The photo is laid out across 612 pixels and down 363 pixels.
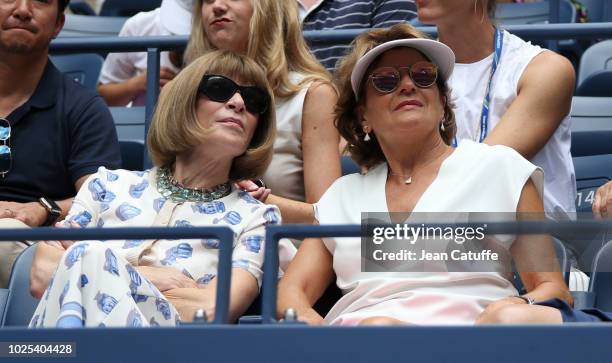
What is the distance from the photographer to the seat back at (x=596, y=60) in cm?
605

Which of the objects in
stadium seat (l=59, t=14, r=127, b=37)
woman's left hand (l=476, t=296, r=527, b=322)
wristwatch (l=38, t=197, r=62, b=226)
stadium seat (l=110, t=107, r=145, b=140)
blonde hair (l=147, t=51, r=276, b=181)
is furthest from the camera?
stadium seat (l=59, t=14, r=127, b=37)

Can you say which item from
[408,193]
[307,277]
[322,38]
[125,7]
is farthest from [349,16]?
[125,7]

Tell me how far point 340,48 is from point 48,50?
1165 mm

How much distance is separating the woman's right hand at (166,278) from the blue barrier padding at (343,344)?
519 millimetres

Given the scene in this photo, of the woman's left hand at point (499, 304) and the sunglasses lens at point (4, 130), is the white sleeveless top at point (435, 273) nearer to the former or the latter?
the woman's left hand at point (499, 304)

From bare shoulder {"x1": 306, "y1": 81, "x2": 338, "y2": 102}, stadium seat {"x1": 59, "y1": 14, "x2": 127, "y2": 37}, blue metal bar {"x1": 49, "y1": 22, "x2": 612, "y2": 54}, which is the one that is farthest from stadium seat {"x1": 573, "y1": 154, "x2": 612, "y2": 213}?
stadium seat {"x1": 59, "y1": 14, "x2": 127, "y2": 37}

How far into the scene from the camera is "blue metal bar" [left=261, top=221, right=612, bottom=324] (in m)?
2.89

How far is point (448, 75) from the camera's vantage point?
3883 mm

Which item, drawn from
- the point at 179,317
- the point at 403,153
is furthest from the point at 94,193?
the point at 403,153

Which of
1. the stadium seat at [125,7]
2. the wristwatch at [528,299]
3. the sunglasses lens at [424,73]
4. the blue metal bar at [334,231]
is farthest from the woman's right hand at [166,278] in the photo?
the stadium seat at [125,7]

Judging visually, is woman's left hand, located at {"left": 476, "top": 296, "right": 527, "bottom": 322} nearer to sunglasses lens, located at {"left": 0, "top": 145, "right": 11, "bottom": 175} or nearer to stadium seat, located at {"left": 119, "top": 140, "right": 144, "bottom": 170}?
sunglasses lens, located at {"left": 0, "top": 145, "right": 11, "bottom": 175}

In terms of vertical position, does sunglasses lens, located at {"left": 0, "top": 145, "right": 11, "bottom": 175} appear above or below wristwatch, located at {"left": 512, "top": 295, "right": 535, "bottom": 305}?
below

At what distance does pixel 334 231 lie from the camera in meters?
2.99

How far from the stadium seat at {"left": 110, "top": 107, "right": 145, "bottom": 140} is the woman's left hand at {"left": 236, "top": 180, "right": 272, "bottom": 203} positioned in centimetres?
162
